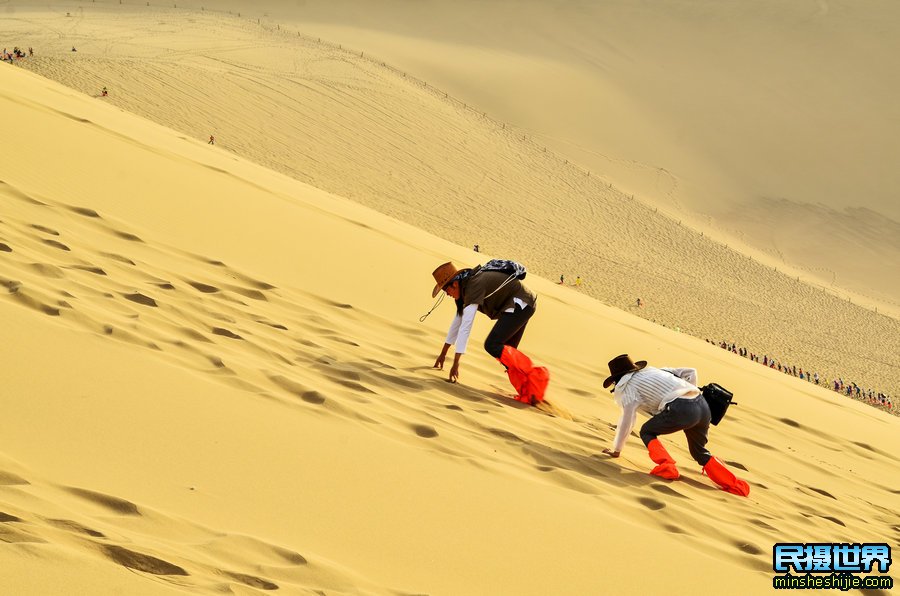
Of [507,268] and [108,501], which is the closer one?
[108,501]

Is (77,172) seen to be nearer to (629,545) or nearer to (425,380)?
(425,380)

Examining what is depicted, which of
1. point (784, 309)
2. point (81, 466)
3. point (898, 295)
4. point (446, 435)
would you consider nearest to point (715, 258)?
point (784, 309)

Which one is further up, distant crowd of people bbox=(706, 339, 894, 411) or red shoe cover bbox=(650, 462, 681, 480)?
distant crowd of people bbox=(706, 339, 894, 411)

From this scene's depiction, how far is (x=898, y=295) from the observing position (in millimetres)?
31844

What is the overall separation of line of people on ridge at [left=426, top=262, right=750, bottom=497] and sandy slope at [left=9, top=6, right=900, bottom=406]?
46.4 feet

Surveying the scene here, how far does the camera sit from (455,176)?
96.7 ft

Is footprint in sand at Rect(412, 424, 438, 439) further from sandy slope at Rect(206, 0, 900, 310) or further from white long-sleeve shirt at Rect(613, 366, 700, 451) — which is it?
sandy slope at Rect(206, 0, 900, 310)

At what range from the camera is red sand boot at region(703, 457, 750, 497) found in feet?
16.9

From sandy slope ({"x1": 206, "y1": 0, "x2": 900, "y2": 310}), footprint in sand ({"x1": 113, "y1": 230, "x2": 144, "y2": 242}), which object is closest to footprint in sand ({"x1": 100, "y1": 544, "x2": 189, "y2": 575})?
footprint in sand ({"x1": 113, "y1": 230, "x2": 144, "y2": 242})

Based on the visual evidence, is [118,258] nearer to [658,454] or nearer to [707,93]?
[658,454]

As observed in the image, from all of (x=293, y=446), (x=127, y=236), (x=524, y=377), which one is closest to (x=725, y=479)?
(x=524, y=377)

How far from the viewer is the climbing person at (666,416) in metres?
5.05

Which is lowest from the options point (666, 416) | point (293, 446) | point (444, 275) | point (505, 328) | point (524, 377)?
point (293, 446)

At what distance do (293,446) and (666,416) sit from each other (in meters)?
2.19
